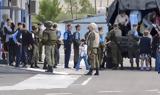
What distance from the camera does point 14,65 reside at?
79.2 ft

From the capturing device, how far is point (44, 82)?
18.8 metres

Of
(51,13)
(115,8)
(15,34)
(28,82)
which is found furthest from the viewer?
(51,13)

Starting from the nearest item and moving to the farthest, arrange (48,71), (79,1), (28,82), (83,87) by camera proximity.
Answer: (83,87) < (28,82) < (48,71) < (79,1)

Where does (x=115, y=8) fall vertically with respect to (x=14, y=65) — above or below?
above

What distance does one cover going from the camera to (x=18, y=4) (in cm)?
3366

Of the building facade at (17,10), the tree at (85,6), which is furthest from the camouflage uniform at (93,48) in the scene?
the tree at (85,6)

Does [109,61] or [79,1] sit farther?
[79,1]

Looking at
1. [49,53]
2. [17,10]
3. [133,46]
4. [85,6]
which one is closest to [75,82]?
[49,53]

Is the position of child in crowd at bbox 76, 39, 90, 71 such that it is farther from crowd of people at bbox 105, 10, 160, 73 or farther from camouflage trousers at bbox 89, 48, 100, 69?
camouflage trousers at bbox 89, 48, 100, 69

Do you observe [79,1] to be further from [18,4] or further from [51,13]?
[18,4]

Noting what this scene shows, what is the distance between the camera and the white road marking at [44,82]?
17.2 metres

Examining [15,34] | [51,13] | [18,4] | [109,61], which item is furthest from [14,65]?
[51,13]

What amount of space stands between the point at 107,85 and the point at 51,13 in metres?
60.1

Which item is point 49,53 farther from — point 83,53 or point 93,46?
point 83,53
